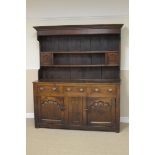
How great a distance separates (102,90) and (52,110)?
1.01 m

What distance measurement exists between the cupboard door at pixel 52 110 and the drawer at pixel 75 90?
178 mm

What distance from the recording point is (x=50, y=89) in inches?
160

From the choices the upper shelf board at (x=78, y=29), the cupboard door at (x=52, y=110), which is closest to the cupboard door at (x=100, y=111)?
the cupboard door at (x=52, y=110)

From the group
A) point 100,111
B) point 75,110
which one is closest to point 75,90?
point 75,110

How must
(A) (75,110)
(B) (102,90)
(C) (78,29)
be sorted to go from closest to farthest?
1. (B) (102,90)
2. (A) (75,110)
3. (C) (78,29)

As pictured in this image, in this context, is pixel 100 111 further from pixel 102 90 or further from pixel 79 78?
pixel 79 78

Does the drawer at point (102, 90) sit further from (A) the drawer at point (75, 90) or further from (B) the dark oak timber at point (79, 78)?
(A) the drawer at point (75, 90)

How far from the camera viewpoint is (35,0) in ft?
13.5

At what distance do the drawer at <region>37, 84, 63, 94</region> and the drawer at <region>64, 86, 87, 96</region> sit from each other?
116mm

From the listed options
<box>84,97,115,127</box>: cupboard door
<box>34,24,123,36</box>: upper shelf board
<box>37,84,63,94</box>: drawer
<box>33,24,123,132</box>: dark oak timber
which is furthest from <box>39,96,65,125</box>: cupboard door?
<box>34,24,123,36</box>: upper shelf board

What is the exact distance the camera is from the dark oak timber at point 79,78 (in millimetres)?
3896
